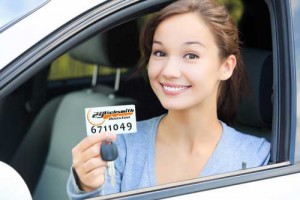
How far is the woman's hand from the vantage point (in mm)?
1761

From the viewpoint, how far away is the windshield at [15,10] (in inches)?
68.9

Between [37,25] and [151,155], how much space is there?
0.58m

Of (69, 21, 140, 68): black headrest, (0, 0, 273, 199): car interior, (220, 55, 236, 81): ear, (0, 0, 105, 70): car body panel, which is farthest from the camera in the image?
(69, 21, 140, 68): black headrest

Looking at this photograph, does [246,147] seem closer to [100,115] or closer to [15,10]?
[100,115]

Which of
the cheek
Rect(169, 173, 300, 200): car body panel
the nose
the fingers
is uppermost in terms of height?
the cheek

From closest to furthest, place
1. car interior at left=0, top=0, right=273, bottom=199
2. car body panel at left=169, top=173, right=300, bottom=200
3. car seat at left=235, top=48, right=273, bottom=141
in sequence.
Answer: car body panel at left=169, top=173, right=300, bottom=200, car seat at left=235, top=48, right=273, bottom=141, car interior at left=0, top=0, right=273, bottom=199

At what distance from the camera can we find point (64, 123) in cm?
306

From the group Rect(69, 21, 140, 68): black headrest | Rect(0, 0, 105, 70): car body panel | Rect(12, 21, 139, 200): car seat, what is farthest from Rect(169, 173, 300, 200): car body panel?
Rect(69, 21, 140, 68): black headrest

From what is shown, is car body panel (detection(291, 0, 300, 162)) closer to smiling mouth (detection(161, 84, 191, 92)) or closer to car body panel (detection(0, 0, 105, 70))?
smiling mouth (detection(161, 84, 191, 92))

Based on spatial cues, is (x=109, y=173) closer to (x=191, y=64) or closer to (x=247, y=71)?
(x=191, y=64)

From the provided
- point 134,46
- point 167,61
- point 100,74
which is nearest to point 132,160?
point 167,61

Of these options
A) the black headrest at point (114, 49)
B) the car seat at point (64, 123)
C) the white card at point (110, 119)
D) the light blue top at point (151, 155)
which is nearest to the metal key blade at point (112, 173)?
A: the light blue top at point (151, 155)

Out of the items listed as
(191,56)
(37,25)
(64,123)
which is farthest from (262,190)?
(64,123)

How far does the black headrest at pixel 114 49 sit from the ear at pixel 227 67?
3.15 ft
